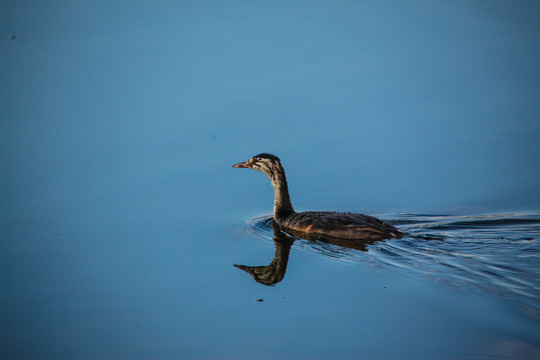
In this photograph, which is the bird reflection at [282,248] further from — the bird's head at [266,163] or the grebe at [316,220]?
the bird's head at [266,163]

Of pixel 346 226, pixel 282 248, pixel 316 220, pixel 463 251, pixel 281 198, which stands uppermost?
pixel 281 198

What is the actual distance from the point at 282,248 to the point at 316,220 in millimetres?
704

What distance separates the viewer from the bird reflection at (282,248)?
9.30 meters

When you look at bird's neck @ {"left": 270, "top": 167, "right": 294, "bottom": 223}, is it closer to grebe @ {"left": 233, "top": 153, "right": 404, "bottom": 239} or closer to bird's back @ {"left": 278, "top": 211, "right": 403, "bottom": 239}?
grebe @ {"left": 233, "top": 153, "right": 404, "bottom": 239}

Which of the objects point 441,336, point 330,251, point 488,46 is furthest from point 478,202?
point 488,46

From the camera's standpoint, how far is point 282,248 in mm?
10516

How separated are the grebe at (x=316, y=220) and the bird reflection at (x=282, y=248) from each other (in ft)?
0.23

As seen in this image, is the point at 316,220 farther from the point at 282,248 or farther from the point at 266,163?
the point at 266,163

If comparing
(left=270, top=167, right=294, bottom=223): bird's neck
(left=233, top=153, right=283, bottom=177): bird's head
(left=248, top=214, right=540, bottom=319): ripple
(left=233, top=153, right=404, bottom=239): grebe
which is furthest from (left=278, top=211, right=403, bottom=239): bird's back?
(left=233, top=153, right=283, bottom=177): bird's head

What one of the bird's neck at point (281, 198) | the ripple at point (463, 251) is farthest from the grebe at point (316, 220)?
the ripple at point (463, 251)

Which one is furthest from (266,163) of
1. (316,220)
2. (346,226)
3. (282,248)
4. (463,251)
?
(463,251)

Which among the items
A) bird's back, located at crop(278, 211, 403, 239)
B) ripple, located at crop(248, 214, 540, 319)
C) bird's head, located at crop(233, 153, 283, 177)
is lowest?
ripple, located at crop(248, 214, 540, 319)

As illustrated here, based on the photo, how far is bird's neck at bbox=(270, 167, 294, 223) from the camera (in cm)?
1150

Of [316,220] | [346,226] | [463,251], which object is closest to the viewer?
[463,251]
